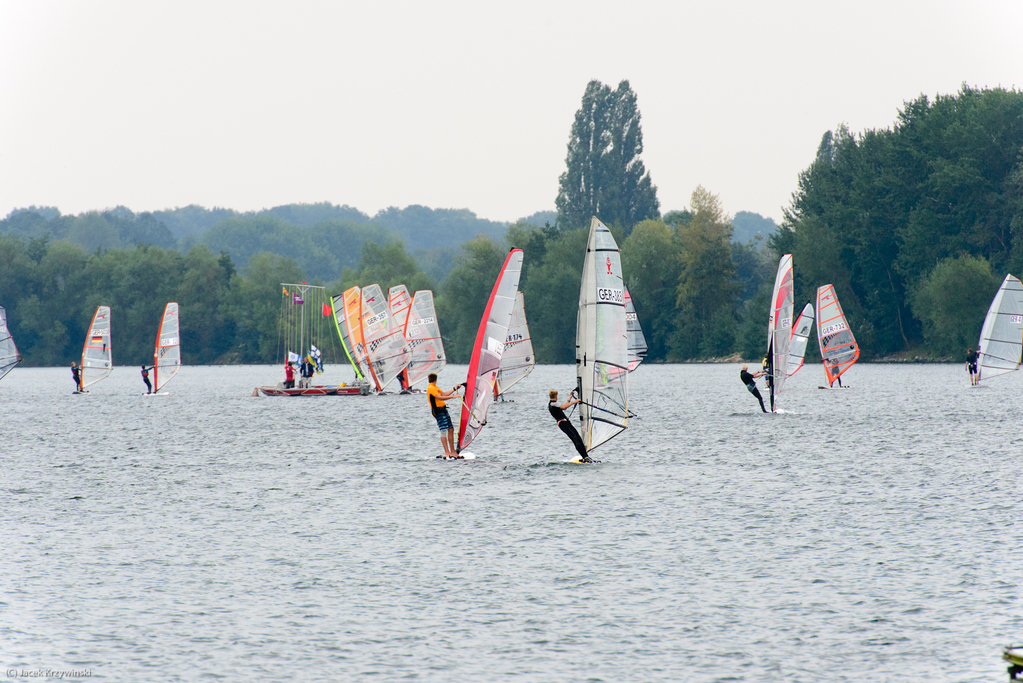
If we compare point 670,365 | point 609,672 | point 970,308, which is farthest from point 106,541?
point 670,365

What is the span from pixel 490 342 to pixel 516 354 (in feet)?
83.9

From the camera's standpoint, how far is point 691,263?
115 meters

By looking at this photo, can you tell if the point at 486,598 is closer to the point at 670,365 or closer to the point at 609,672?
the point at 609,672

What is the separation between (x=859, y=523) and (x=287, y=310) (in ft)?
395

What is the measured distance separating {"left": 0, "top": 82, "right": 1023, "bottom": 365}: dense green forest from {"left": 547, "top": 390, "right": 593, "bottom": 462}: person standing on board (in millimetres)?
67181

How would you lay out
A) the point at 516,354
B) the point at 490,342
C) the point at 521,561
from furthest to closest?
the point at 516,354, the point at 490,342, the point at 521,561

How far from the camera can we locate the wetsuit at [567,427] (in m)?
24.3

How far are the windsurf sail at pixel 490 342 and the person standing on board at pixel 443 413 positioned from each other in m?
0.48

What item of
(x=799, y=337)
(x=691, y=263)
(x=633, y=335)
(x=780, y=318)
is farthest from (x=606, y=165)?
(x=780, y=318)

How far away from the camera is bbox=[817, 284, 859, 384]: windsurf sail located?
56688mm

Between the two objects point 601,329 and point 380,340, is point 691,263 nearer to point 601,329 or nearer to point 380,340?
point 380,340

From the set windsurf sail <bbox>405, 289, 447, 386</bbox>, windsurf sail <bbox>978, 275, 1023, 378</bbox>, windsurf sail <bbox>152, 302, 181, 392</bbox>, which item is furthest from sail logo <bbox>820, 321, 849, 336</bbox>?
windsurf sail <bbox>152, 302, 181, 392</bbox>

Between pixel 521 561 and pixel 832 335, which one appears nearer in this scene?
pixel 521 561

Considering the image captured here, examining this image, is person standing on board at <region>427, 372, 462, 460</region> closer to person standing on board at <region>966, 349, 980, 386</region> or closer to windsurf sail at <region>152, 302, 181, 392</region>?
windsurf sail at <region>152, 302, 181, 392</region>
